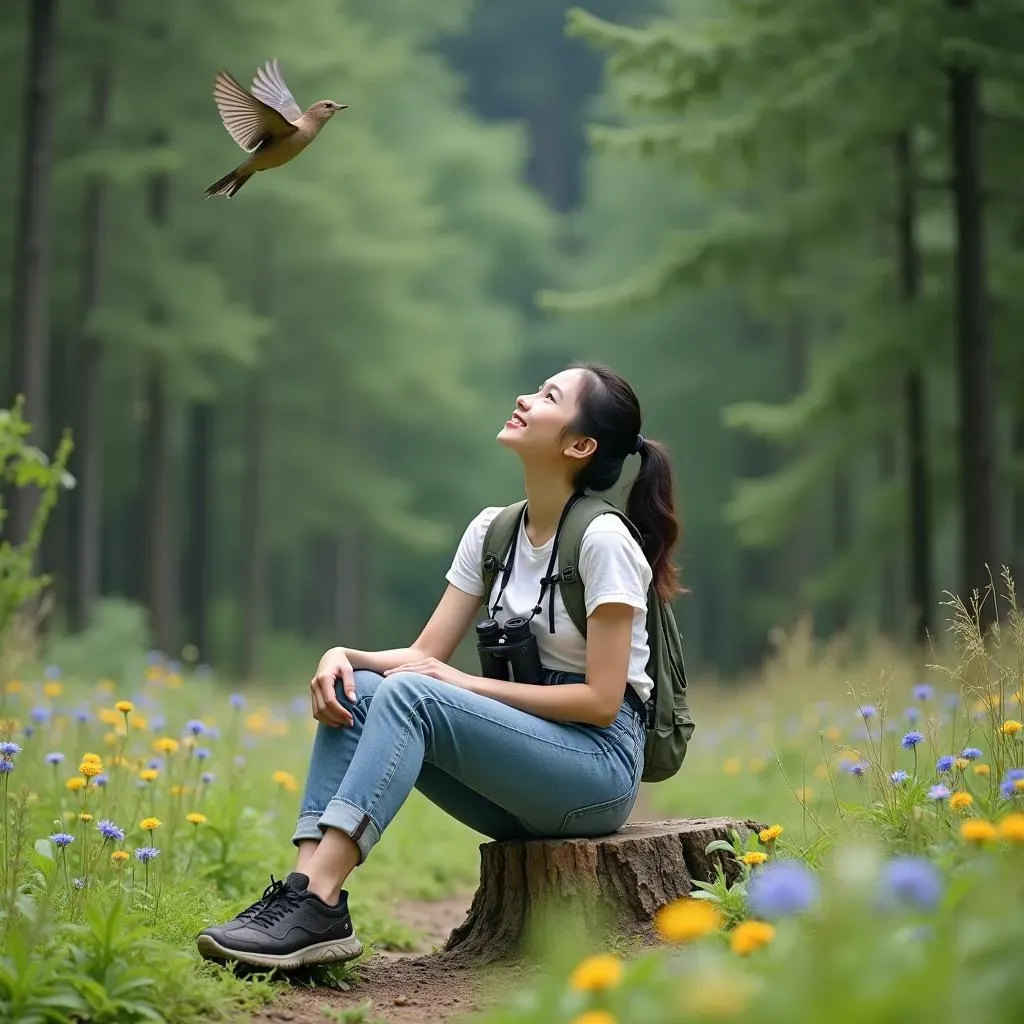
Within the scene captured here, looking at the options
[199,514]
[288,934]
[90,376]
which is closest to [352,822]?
[288,934]

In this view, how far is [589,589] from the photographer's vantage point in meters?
3.13

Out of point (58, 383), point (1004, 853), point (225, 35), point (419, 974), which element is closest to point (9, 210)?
point (225, 35)

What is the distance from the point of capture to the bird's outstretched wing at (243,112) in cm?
306

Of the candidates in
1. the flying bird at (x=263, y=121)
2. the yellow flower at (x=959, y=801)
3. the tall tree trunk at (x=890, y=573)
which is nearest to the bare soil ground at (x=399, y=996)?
the yellow flower at (x=959, y=801)

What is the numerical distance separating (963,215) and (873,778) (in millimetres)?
5641

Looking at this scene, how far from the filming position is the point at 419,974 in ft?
10.6

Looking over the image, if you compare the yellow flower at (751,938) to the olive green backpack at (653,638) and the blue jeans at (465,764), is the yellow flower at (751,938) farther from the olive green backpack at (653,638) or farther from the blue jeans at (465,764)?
the olive green backpack at (653,638)

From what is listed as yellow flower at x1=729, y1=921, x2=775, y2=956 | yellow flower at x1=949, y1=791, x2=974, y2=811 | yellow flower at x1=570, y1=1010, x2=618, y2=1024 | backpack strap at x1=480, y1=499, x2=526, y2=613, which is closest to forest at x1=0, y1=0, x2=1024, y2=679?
backpack strap at x1=480, y1=499, x2=526, y2=613

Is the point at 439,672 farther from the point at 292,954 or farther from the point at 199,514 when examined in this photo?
the point at 199,514

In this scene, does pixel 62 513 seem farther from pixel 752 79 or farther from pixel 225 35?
pixel 752 79

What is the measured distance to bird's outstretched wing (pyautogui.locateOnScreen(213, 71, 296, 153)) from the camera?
10.0 ft

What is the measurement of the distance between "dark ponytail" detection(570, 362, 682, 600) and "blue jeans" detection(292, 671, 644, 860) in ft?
1.37

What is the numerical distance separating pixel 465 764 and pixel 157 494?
1030 cm

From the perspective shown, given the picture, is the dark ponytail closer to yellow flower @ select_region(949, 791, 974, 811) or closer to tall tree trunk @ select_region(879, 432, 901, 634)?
yellow flower @ select_region(949, 791, 974, 811)
